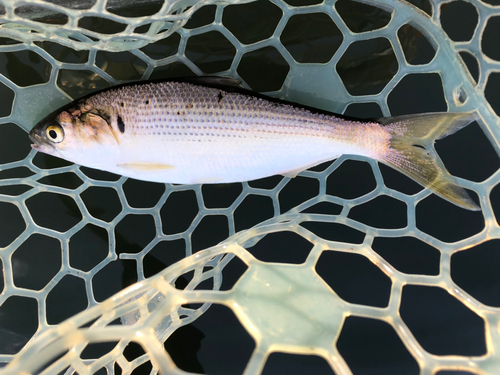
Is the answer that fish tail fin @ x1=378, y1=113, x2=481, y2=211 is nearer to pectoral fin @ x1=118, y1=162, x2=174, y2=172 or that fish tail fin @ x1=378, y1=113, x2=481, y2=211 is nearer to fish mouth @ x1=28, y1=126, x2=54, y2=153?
pectoral fin @ x1=118, y1=162, x2=174, y2=172

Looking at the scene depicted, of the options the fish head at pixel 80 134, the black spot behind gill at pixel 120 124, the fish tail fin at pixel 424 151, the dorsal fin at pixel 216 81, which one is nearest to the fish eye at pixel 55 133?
the fish head at pixel 80 134

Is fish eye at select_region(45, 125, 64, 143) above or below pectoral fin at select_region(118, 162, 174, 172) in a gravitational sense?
above

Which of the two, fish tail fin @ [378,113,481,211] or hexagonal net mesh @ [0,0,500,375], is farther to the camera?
hexagonal net mesh @ [0,0,500,375]

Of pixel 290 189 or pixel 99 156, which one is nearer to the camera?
pixel 99 156

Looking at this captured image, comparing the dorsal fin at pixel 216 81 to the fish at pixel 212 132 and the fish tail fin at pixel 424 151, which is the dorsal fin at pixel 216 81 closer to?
the fish at pixel 212 132

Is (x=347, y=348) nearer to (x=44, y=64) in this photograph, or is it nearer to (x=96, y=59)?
(x=96, y=59)

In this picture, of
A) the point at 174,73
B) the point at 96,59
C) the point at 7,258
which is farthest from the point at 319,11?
→ the point at 7,258

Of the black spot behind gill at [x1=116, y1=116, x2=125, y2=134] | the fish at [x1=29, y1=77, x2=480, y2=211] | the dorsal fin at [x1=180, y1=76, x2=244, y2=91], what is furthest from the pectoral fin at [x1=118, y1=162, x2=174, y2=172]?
the dorsal fin at [x1=180, y1=76, x2=244, y2=91]
